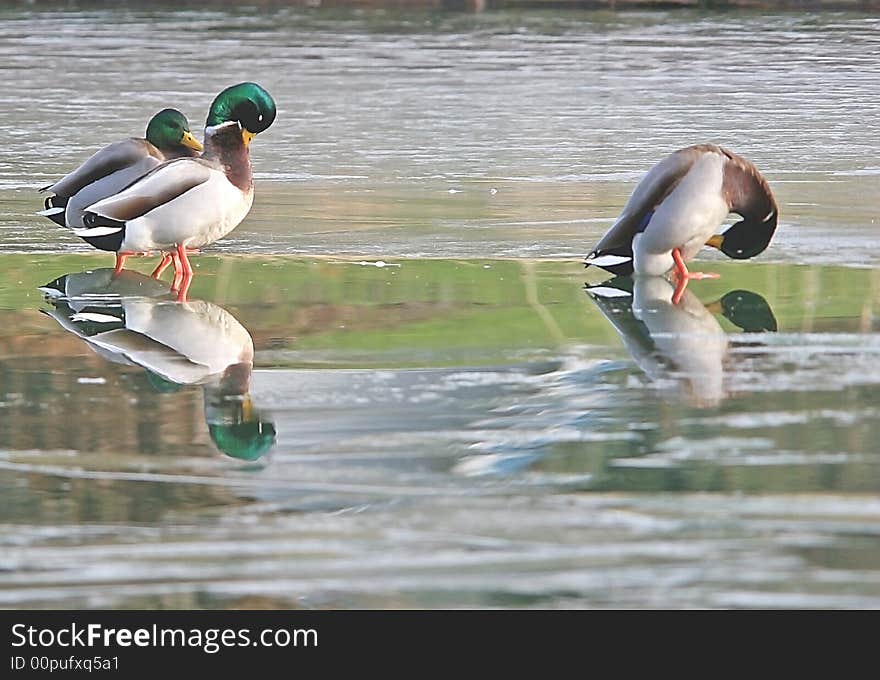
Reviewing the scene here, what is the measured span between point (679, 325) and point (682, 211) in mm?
619

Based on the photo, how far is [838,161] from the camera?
974 cm

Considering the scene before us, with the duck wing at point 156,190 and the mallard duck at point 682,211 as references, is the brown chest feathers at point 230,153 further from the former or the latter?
the mallard duck at point 682,211

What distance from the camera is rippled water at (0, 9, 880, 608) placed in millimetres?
3607

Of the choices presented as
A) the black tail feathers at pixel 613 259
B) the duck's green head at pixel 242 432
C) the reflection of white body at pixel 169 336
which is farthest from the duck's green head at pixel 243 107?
the duck's green head at pixel 242 432

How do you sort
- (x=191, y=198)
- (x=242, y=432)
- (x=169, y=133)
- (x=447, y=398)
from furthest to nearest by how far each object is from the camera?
(x=169, y=133), (x=191, y=198), (x=447, y=398), (x=242, y=432)

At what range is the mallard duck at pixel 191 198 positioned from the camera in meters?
6.64

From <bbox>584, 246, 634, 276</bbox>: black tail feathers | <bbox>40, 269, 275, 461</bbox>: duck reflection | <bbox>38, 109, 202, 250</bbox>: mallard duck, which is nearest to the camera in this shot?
<bbox>40, 269, 275, 461</bbox>: duck reflection

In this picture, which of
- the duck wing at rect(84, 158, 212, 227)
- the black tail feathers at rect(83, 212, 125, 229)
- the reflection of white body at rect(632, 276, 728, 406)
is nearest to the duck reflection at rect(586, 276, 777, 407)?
the reflection of white body at rect(632, 276, 728, 406)

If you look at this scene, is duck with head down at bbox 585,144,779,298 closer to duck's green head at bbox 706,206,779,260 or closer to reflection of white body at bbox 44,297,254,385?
duck's green head at bbox 706,206,779,260

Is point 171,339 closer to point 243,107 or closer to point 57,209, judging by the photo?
point 243,107

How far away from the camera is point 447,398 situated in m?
4.93

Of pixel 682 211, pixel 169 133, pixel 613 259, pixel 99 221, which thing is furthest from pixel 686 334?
pixel 169 133

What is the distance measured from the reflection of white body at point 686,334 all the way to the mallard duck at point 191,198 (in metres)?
1.52
